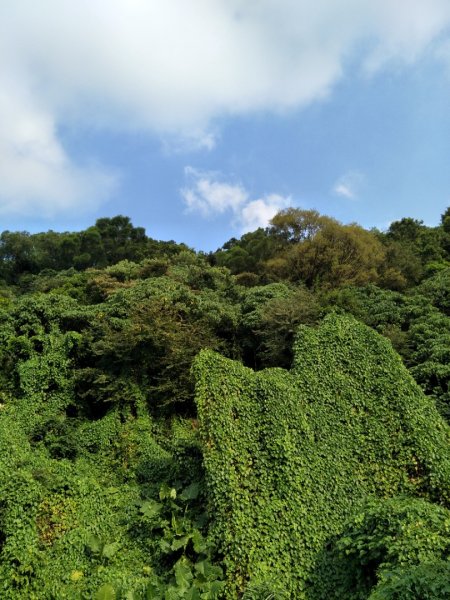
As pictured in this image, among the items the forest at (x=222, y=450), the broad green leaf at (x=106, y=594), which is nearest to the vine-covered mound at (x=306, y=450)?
the forest at (x=222, y=450)

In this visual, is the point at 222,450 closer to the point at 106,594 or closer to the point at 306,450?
the point at 306,450

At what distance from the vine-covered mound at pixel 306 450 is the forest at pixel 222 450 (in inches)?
1.1

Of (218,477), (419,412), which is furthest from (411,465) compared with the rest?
(218,477)

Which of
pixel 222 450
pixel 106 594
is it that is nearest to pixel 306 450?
pixel 222 450

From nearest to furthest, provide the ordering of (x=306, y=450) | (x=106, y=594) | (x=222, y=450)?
1. (x=106, y=594)
2. (x=222, y=450)
3. (x=306, y=450)

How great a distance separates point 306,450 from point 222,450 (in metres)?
1.59

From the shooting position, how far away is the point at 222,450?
7348mm

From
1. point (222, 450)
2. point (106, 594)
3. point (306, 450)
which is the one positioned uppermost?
point (222, 450)

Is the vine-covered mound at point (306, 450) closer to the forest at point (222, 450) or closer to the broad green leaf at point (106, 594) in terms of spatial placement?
the forest at point (222, 450)

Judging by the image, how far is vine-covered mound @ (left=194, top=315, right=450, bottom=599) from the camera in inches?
266

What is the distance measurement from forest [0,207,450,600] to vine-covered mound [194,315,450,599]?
0.03 metres

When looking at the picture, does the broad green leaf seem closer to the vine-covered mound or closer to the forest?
the forest

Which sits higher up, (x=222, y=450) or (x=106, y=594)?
(x=222, y=450)

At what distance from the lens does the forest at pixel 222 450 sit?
6.45m
